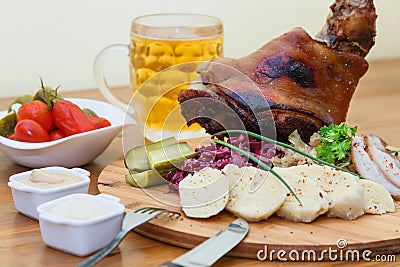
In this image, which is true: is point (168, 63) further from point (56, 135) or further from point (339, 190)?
point (339, 190)

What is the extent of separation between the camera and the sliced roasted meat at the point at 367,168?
1.87 m

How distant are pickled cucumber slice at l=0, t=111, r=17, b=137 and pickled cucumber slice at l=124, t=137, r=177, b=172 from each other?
0.40 meters

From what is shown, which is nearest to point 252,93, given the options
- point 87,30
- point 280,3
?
point 87,30

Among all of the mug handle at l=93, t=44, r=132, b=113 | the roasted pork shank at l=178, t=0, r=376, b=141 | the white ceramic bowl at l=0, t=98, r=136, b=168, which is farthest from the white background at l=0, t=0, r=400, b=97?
the roasted pork shank at l=178, t=0, r=376, b=141

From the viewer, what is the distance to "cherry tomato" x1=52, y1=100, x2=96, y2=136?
211cm

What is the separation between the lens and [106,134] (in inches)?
83.2

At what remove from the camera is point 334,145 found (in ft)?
6.43

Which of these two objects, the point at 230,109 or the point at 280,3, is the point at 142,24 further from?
the point at 280,3

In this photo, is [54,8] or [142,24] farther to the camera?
[54,8]

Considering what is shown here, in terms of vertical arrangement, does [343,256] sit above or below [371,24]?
below

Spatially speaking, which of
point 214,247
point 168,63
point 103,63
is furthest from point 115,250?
point 103,63

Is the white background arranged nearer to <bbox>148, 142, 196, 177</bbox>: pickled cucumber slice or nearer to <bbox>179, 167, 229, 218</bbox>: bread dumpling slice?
<bbox>148, 142, 196, 177</bbox>: pickled cucumber slice

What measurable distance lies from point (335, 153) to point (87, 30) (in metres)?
1.49

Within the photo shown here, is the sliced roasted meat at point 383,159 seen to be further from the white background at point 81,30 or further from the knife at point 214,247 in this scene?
the white background at point 81,30
